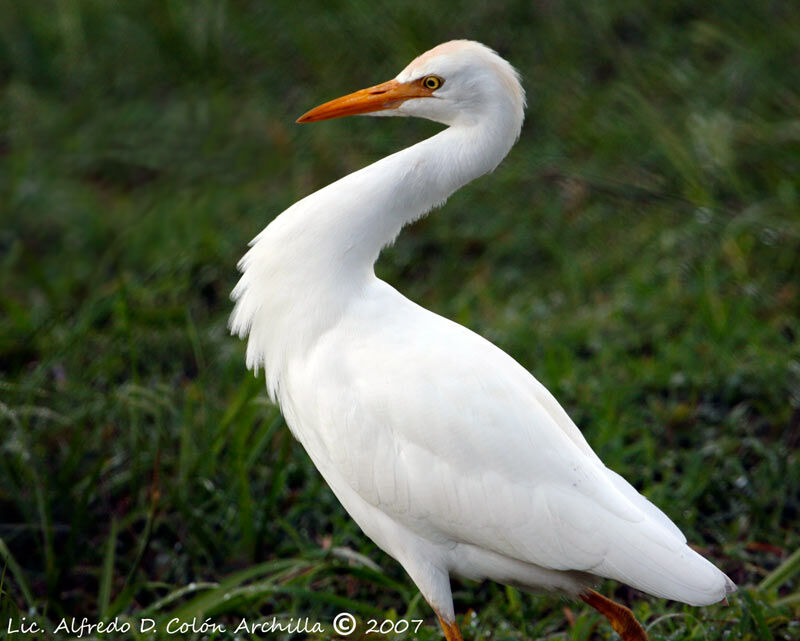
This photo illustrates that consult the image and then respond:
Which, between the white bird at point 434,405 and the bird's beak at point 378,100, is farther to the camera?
the bird's beak at point 378,100

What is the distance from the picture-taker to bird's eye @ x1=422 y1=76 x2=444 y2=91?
289cm

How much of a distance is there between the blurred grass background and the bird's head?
1.17m

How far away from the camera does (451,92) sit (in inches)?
114

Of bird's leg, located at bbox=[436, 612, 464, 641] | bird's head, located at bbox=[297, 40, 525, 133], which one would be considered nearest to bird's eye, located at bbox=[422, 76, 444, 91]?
bird's head, located at bbox=[297, 40, 525, 133]

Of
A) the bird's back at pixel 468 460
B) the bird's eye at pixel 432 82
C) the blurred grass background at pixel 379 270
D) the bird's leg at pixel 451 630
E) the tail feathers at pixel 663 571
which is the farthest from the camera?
the blurred grass background at pixel 379 270

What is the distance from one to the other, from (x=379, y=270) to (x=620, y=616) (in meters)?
2.91

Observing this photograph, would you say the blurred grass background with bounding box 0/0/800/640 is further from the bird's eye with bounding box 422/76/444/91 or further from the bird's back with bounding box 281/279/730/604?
the bird's eye with bounding box 422/76/444/91

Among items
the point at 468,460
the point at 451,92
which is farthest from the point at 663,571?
the point at 451,92

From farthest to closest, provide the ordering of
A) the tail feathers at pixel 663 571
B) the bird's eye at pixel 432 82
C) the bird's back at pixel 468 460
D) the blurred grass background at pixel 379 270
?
the blurred grass background at pixel 379 270 < the bird's eye at pixel 432 82 < the bird's back at pixel 468 460 < the tail feathers at pixel 663 571

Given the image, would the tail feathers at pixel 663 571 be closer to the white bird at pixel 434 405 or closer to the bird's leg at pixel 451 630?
the white bird at pixel 434 405

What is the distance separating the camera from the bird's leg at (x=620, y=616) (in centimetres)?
280

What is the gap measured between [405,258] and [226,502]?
222cm

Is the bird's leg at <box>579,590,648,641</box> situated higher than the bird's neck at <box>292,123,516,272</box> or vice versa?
the bird's neck at <box>292,123,516,272</box>

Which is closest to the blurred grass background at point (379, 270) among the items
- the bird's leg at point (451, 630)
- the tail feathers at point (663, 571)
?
the bird's leg at point (451, 630)
